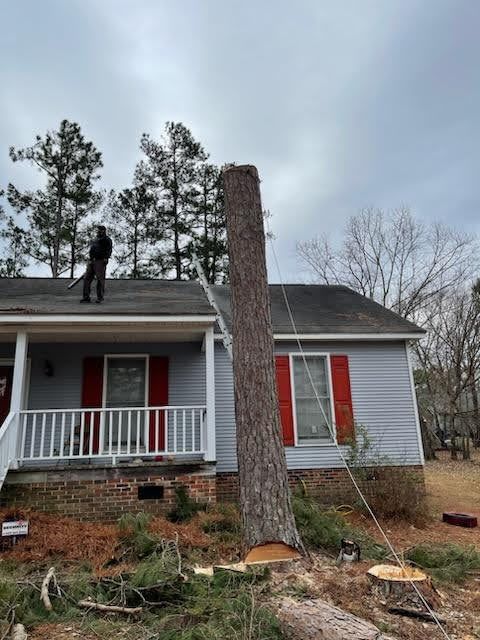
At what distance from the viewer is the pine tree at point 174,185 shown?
19.5 m

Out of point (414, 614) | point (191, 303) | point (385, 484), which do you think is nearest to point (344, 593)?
point (414, 614)

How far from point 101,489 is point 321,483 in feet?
13.1

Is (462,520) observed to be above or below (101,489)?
below

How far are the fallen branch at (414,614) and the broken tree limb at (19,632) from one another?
2598 millimetres

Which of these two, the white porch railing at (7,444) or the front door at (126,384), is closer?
the white porch railing at (7,444)

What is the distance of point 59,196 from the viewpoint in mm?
19281

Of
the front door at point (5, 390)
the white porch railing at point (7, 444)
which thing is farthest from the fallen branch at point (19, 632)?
the front door at point (5, 390)

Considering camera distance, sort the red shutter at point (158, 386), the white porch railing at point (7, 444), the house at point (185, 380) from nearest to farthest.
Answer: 1. the white porch railing at point (7, 444)
2. the house at point (185, 380)
3. the red shutter at point (158, 386)

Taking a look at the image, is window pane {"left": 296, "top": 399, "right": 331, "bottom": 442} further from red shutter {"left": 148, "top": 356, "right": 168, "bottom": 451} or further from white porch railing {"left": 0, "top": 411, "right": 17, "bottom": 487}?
white porch railing {"left": 0, "top": 411, "right": 17, "bottom": 487}

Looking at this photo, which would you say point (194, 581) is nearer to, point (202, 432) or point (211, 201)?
point (202, 432)

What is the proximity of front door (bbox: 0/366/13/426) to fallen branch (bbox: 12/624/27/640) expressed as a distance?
5.66 metres

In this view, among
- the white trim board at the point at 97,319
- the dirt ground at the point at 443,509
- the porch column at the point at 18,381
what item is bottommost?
the dirt ground at the point at 443,509

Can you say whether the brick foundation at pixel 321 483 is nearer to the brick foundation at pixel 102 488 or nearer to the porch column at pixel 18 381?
the brick foundation at pixel 102 488

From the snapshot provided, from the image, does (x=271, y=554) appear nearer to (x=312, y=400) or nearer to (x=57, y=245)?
(x=312, y=400)
